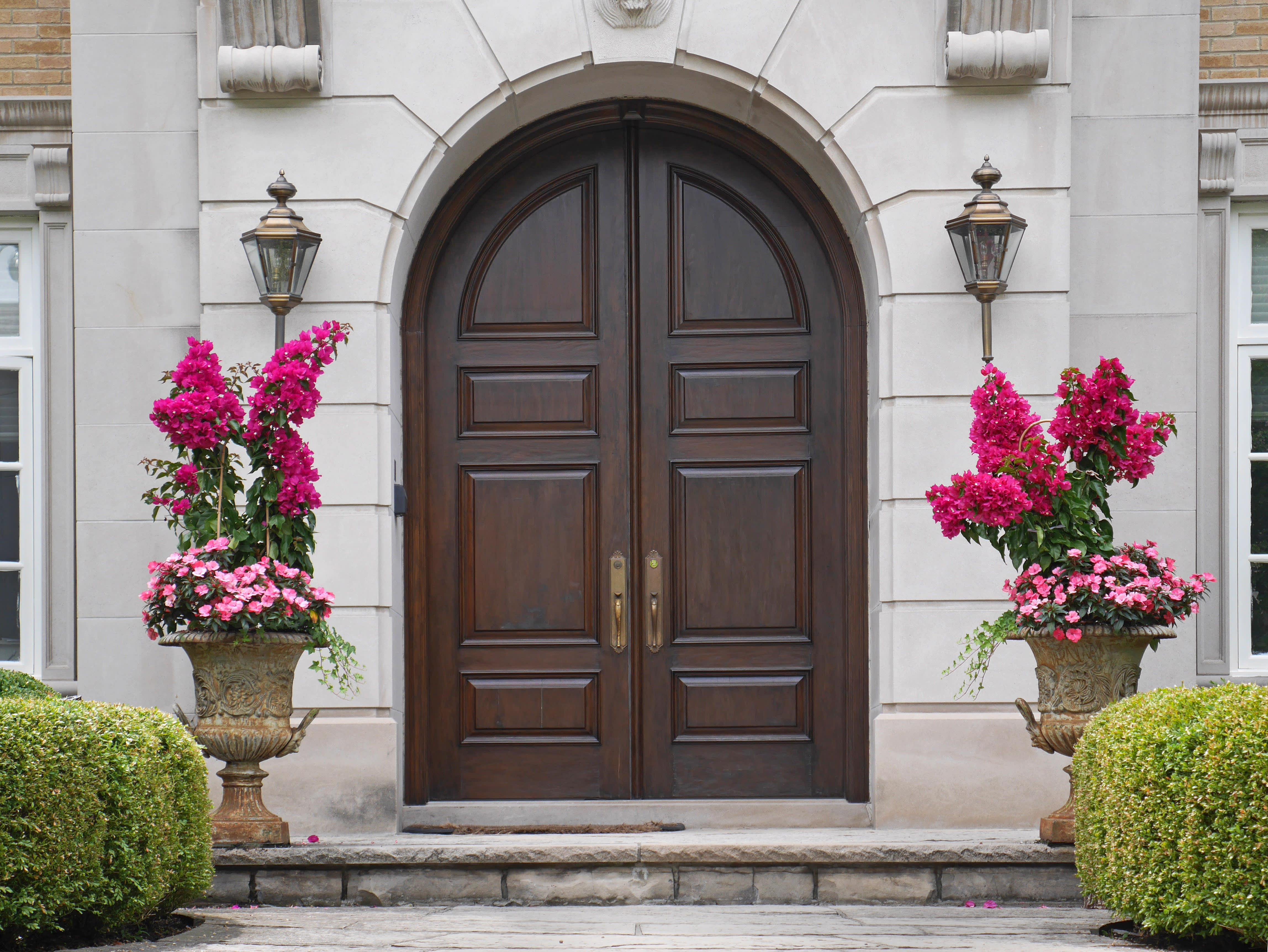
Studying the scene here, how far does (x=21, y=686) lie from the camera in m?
→ 5.54

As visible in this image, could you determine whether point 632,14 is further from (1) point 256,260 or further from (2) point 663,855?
(2) point 663,855

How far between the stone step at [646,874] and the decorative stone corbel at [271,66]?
3.34 metres

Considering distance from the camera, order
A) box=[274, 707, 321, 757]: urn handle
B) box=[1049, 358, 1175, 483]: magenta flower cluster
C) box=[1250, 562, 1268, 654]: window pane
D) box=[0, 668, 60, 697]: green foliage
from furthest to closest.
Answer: box=[1250, 562, 1268, 654]: window pane, box=[0, 668, 60, 697]: green foliage, box=[274, 707, 321, 757]: urn handle, box=[1049, 358, 1175, 483]: magenta flower cluster

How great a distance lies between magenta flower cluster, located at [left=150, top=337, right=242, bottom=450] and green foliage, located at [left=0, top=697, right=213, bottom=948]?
111 centimetres

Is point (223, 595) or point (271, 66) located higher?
point (271, 66)

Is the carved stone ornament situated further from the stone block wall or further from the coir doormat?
the coir doormat

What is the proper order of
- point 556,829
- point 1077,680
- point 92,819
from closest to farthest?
point 92,819, point 1077,680, point 556,829

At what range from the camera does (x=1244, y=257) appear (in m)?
6.32

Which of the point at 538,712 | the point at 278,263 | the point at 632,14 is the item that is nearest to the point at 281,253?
the point at 278,263

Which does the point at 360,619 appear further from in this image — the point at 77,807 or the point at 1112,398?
the point at 1112,398

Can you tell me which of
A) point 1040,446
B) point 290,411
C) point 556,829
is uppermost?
point 290,411

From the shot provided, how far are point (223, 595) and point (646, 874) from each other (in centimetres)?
197

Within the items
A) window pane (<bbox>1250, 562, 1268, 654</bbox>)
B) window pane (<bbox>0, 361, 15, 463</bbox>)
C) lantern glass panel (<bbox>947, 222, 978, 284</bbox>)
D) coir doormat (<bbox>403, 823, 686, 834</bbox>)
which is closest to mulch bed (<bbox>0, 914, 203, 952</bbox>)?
coir doormat (<bbox>403, 823, 686, 834</bbox>)

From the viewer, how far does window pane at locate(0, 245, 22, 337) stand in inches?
257
